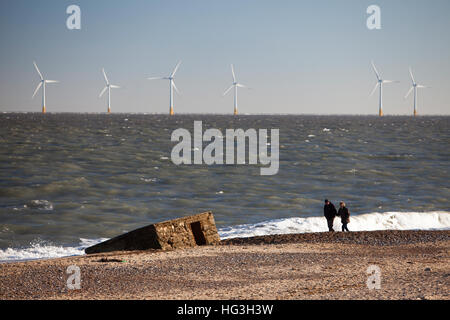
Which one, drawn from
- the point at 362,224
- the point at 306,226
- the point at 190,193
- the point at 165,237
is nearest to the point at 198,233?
the point at 165,237

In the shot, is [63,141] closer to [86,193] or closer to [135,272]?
[86,193]

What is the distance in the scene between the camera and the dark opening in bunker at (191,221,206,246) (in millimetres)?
19672

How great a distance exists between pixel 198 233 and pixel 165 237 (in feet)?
5.47

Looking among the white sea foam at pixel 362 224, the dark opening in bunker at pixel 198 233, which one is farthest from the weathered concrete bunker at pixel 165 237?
the white sea foam at pixel 362 224

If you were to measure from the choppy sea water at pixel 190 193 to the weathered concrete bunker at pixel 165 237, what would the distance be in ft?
12.5

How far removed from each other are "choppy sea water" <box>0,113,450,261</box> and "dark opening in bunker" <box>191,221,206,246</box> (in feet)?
16.6

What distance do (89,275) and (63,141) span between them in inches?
2557

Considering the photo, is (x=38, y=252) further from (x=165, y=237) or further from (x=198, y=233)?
(x=198, y=233)

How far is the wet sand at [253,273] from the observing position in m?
11.8

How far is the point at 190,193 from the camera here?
1519 inches

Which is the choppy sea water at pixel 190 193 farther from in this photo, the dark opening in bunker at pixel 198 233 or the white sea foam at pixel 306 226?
the dark opening in bunker at pixel 198 233

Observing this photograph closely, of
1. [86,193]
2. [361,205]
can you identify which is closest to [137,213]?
[86,193]

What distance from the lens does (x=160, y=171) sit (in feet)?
162

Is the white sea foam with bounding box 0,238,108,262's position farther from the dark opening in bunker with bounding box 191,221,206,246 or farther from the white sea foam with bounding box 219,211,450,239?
the white sea foam with bounding box 219,211,450,239
